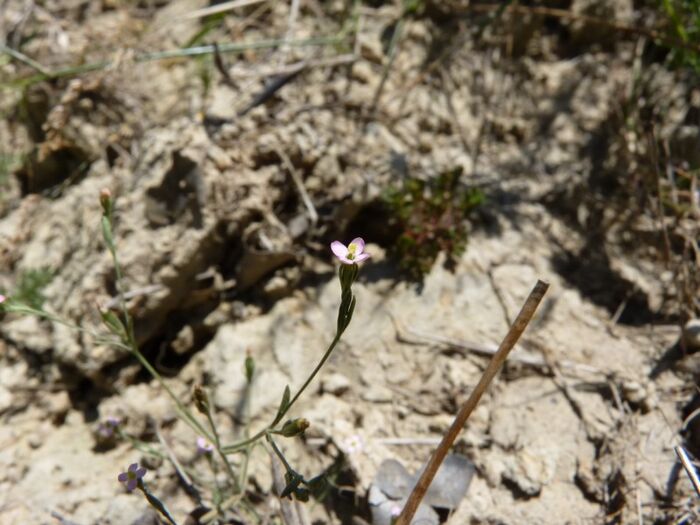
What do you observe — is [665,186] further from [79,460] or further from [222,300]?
[79,460]

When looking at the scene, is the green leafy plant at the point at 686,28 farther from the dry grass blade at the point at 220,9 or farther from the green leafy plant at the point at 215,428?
the dry grass blade at the point at 220,9

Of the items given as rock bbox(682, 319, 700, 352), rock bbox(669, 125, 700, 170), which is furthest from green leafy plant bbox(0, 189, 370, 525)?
rock bbox(669, 125, 700, 170)

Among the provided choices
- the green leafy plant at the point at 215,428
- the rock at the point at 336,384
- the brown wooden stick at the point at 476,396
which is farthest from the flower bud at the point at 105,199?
the brown wooden stick at the point at 476,396

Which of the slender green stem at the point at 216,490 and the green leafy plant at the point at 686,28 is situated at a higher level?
the green leafy plant at the point at 686,28

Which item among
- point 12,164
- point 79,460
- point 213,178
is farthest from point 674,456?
point 12,164

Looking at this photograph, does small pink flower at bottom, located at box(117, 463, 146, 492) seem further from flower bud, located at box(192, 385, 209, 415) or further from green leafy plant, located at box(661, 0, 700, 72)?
green leafy plant, located at box(661, 0, 700, 72)

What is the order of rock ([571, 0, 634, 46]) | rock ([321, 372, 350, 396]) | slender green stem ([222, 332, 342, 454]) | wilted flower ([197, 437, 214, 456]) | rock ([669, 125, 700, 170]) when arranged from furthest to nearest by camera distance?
1. rock ([571, 0, 634, 46])
2. rock ([669, 125, 700, 170])
3. rock ([321, 372, 350, 396])
4. wilted flower ([197, 437, 214, 456])
5. slender green stem ([222, 332, 342, 454])

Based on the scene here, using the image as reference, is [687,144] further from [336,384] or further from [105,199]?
[105,199]
